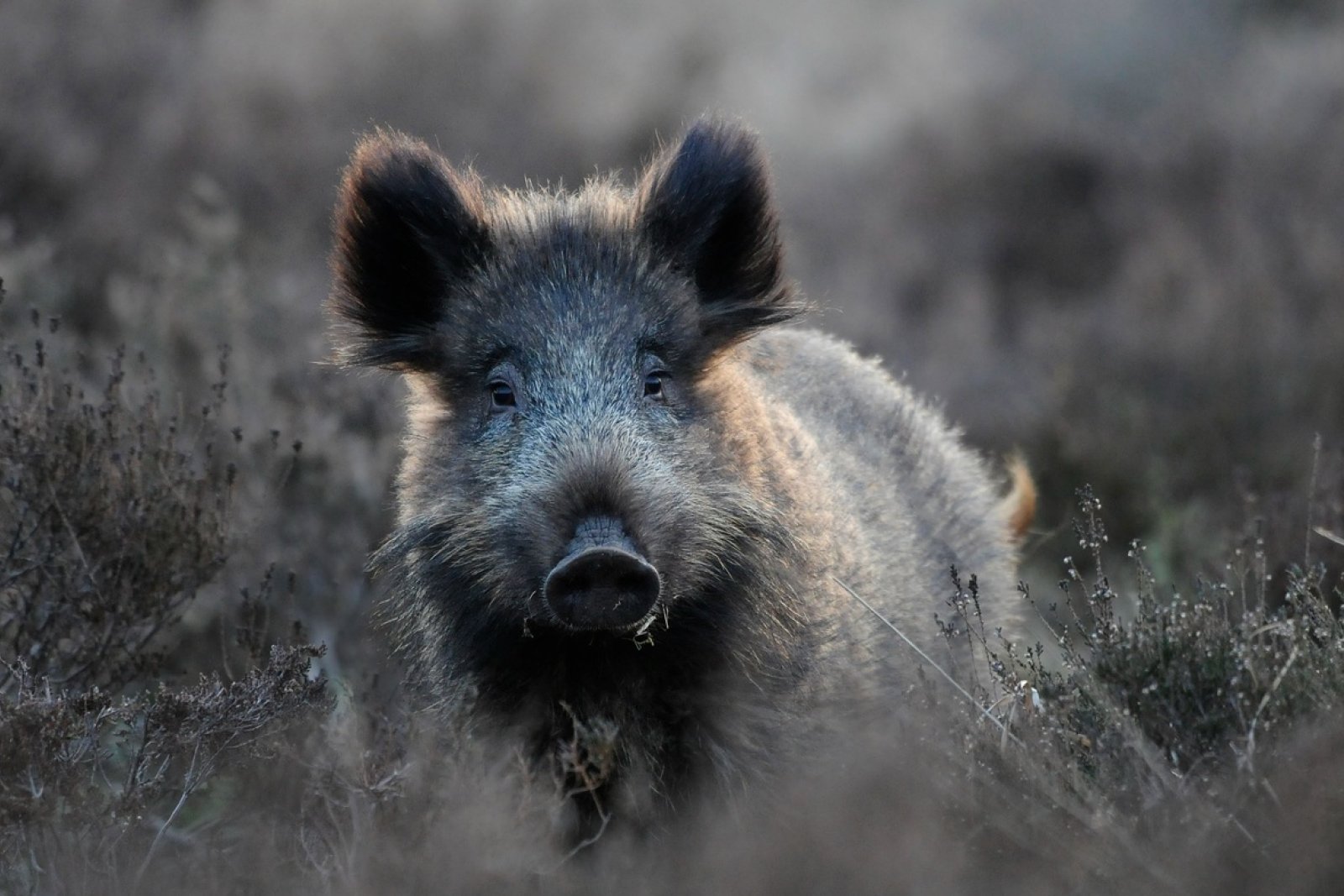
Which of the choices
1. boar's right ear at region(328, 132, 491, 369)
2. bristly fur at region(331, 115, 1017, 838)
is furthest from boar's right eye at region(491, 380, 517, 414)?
boar's right ear at region(328, 132, 491, 369)

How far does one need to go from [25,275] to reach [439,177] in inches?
144

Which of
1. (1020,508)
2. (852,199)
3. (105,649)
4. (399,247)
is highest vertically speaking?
(399,247)

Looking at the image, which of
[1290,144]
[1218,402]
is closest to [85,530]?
[1218,402]

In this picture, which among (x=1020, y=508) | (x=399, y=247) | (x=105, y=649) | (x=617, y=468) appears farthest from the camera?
(x=1020, y=508)

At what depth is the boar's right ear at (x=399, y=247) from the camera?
4949 mm

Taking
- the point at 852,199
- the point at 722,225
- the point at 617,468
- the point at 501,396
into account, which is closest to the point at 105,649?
the point at 501,396

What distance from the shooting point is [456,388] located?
4.89 metres

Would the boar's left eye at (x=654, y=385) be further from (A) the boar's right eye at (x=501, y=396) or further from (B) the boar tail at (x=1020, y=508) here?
(B) the boar tail at (x=1020, y=508)

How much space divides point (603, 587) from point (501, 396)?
3.50 feet

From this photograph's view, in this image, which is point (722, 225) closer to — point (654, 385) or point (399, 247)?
point (654, 385)

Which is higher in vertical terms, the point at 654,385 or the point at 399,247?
the point at 654,385

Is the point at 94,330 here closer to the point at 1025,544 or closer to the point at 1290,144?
the point at 1025,544

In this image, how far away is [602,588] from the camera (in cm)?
388

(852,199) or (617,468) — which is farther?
(852,199)
